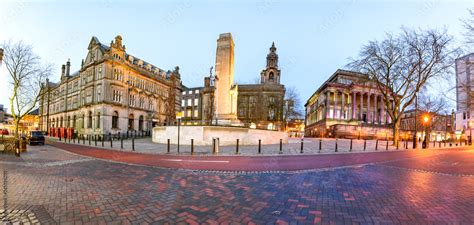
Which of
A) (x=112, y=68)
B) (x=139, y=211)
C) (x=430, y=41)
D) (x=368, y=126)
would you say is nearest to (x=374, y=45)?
(x=430, y=41)

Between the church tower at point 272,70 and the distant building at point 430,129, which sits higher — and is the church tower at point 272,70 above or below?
above

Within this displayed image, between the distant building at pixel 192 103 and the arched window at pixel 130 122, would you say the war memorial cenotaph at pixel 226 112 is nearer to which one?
the arched window at pixel 130 122

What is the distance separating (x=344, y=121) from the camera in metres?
61.5

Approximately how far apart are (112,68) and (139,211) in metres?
42.4

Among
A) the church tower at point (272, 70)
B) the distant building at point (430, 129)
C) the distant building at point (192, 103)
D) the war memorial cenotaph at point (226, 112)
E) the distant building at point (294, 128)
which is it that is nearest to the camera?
the war memorial cenotaph at point (226, 112)

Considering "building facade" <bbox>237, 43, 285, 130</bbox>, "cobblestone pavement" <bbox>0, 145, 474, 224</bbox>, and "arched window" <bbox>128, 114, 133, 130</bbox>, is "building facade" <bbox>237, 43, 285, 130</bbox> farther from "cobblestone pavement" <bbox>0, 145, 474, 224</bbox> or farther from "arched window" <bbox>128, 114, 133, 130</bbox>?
"cobblestone pavement" <bbox>0, 145, 474, 224</bbox>

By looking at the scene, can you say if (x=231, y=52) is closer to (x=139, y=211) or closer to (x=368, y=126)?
(x=139, y=211)

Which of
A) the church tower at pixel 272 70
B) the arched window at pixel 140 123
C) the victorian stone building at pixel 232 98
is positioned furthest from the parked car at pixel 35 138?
the church tower at pixel 272 70

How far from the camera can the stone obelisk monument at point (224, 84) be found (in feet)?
71.4

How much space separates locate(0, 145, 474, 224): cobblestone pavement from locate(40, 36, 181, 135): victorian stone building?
3621 cm

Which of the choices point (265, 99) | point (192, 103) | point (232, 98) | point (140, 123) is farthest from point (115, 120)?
point (192, 103)

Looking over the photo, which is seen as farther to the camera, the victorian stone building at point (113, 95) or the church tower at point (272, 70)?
the church tower at point (272, 70)

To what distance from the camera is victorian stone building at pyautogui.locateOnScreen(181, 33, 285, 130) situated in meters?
21.8

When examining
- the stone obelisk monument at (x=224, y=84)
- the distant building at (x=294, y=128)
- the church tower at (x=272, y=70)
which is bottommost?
the distant building at (x=294, y=128)
